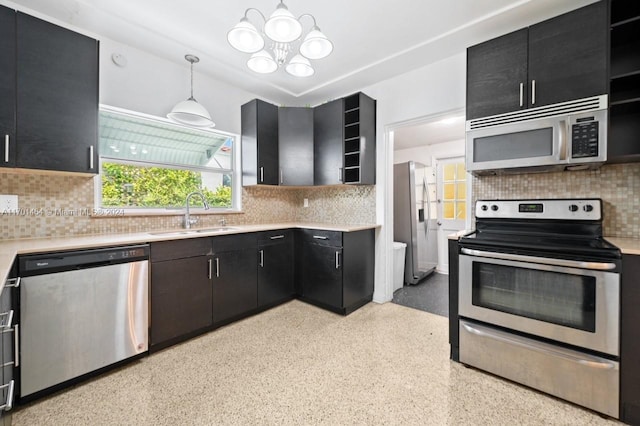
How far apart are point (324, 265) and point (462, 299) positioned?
55.6 inches

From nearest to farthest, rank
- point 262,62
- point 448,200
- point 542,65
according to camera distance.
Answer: point 542,65, point 262,62, point 448,200

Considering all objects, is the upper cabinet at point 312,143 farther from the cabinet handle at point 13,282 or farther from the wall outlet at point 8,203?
the cabinet handle at point 13,282

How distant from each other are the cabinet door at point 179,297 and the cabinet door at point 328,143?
1667 millimetres

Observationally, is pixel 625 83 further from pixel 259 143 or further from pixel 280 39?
pixel 259 143

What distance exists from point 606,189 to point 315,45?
2.33 m

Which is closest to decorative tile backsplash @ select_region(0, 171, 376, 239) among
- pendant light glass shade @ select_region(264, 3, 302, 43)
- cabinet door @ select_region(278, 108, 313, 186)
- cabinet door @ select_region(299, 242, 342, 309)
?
cabinet door @ select_region(278, 108, 313, 186)

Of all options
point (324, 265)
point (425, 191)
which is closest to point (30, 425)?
point (324, 265)

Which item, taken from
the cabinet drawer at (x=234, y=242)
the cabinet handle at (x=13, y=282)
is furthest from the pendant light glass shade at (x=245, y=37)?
the cabinet handle at (x=13, y=282)

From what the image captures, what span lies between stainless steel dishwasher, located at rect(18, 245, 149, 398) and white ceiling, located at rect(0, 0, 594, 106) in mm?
1854

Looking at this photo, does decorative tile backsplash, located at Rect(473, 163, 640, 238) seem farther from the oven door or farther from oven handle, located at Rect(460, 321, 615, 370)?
oven handle, located at Rect(460, 321, 615, 370)

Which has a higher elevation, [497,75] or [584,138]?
[497,75]

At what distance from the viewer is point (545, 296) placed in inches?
68.8

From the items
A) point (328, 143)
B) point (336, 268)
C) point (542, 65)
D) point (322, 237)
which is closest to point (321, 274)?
point (336, 268)

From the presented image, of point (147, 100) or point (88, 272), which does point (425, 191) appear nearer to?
point (147, 100)
